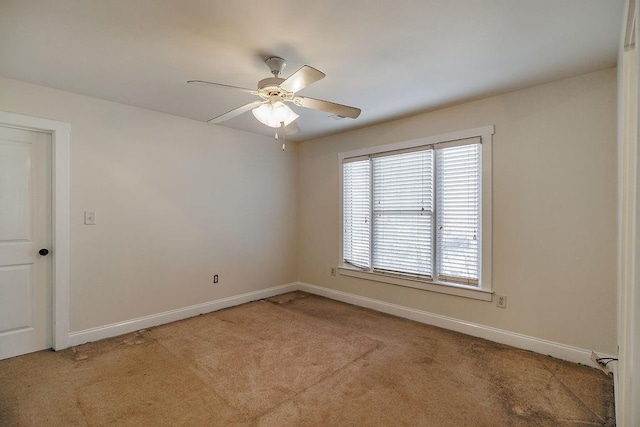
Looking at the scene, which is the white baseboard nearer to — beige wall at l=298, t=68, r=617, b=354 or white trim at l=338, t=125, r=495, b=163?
beige wall at l=298, t=68, r=617, b=354

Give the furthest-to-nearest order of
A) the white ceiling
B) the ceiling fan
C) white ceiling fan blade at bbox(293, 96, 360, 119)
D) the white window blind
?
the white window blind → white ceiling fan blade at bbox(293, 96, 360, 119) → the ceiling fan → the white ceiling

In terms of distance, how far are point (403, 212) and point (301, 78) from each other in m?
2.36

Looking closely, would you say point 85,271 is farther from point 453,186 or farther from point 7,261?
point 453,186

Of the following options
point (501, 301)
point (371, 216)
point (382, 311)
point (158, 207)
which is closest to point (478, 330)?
point (501, 301)

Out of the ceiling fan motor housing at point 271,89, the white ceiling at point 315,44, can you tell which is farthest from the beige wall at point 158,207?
the ceiling fan motor housing at point 271,89

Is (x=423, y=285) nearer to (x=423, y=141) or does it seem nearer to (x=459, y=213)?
(x=459, y=213)

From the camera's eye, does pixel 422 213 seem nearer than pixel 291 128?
No

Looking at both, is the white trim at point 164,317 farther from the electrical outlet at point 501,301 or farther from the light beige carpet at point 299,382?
the electrical outlet at point 501,301

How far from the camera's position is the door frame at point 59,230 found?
109 inches

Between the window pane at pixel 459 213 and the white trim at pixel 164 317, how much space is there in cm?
257

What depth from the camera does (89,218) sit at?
2963 millimetres

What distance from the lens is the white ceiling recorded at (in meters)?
1.69

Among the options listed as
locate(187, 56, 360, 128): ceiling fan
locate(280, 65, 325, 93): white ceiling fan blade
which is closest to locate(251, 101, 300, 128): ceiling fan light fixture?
locate(187, 56, 360, 128): ceiling fan

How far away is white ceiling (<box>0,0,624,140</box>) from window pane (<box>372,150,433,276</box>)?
0.93 metres
